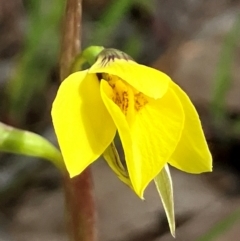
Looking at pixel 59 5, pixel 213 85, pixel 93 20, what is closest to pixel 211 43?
pixel 213 85

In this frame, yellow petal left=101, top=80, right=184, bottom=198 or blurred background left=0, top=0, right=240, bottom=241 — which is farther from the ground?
yellow petal left=101, top=80, right=184, bottom=198

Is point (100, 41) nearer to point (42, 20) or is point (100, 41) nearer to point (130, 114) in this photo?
point (42, 20)

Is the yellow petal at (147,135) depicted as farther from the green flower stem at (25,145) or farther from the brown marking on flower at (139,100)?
the green flower stem at (25,145)

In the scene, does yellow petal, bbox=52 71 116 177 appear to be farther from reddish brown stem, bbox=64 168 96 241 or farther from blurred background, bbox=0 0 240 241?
blurred background, bbox=0 0 240 241

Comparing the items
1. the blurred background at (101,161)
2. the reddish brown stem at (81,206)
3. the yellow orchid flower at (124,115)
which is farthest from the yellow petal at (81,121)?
the blurred background at (101,161)

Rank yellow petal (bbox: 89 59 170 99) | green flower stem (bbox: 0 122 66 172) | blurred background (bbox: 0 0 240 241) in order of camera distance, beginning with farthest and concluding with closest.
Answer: blurred background (bbox: 0 0 240 241) → green flower stem (bbox: 0 122 66 172) → yellow petal (bbox: 89 59 170 99)

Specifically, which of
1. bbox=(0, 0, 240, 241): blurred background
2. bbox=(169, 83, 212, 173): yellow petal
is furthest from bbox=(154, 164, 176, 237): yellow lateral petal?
bbox=(0, 0, 240, 241): blurred background

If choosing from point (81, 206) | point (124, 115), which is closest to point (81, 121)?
point (124, 115)
